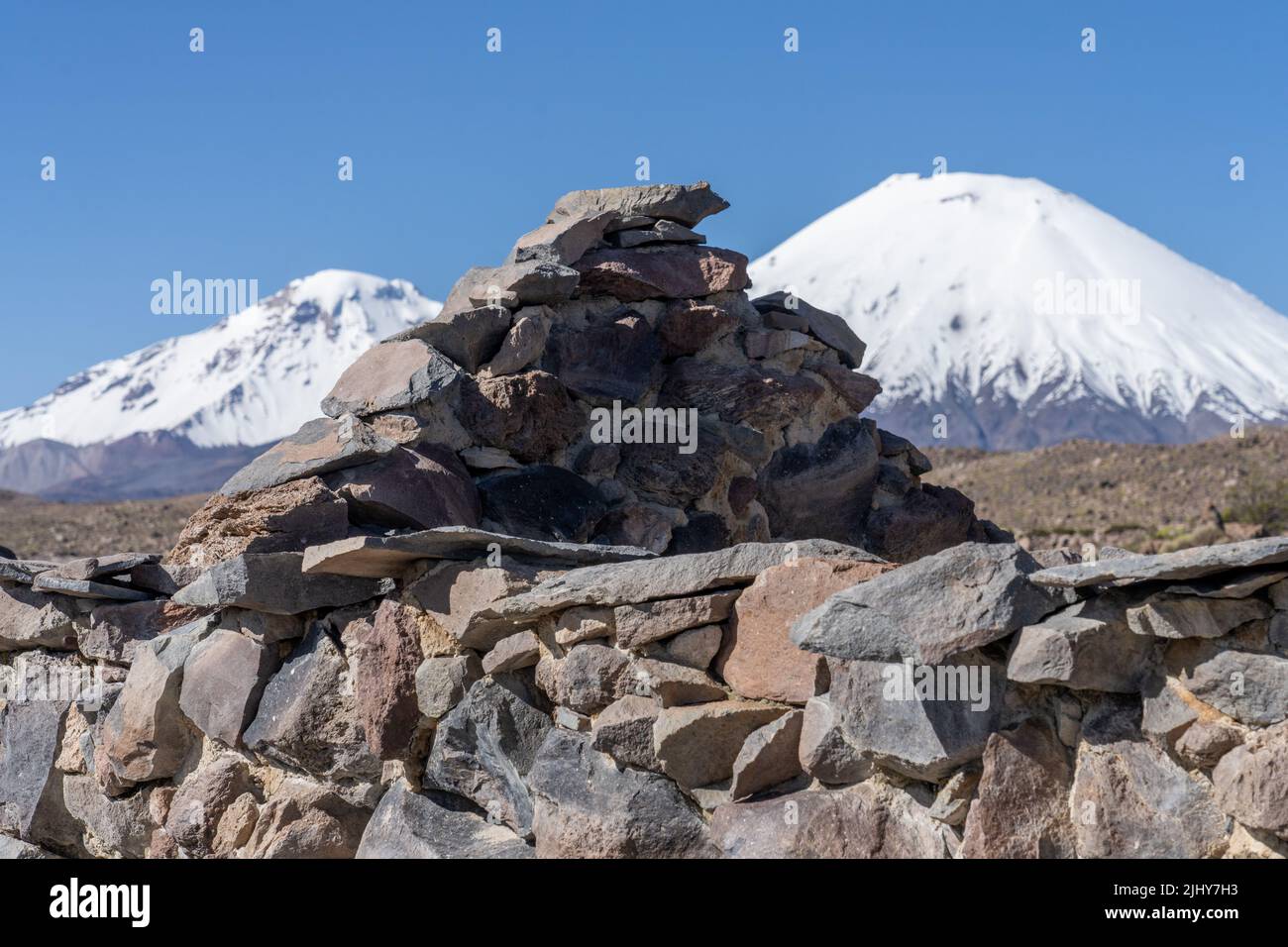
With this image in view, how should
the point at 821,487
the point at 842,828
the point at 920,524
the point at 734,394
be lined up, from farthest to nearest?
the point at 920,524 → the point at 821,487 → the point at 734,394 → the point at 842,828

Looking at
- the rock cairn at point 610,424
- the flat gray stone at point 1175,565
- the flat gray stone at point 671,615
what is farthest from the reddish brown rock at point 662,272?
the flat gray stone at point 1175,565

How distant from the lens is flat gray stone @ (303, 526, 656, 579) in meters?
4.23

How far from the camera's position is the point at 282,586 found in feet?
14.8

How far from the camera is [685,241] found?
7.04 meters

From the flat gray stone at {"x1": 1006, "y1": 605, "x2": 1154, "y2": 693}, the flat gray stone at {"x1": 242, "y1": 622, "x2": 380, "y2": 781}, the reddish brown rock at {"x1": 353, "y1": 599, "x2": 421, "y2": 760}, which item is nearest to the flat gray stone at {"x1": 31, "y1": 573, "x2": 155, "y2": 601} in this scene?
the flat gray stone at {"x1": 242, "y1": 622, "x2": 380, "y2": 781}

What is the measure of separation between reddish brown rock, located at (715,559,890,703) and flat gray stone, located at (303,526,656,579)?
74 centimetres

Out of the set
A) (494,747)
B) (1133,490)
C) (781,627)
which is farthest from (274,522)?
(1133,490)

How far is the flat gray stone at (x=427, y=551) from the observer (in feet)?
13.9

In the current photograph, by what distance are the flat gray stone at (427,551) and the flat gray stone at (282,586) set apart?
46mm

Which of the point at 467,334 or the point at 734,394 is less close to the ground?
the point at 467,334

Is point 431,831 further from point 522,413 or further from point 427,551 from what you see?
point 522,413

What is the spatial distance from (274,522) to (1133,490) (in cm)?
2594

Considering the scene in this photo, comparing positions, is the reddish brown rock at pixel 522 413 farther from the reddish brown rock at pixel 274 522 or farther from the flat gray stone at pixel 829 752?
the flat gray stone at pixel 829 752

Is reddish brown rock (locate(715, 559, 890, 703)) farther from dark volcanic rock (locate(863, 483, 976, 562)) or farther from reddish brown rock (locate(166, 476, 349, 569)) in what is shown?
dark volcanic rock (locate(863, 483, 976, 562))
